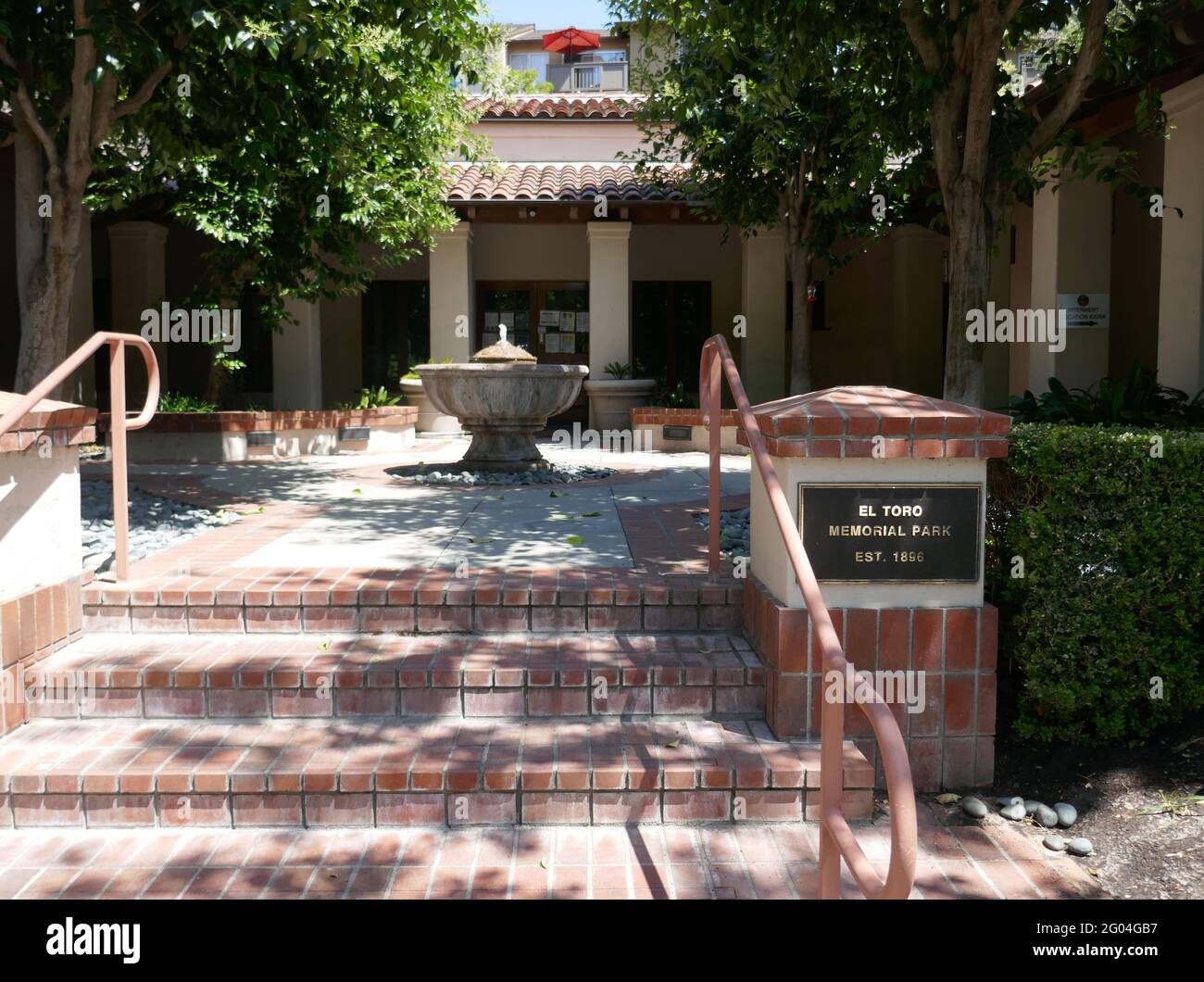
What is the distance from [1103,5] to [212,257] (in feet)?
29.3

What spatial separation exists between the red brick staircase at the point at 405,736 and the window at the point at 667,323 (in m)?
12.7

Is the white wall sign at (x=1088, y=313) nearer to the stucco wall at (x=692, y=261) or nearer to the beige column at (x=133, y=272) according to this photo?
the stucco wall at (x=692, y=261)

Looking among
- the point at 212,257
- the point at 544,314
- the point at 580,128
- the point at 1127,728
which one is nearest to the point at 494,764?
the point at 1127,728

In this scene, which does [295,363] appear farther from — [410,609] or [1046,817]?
[1046,817]

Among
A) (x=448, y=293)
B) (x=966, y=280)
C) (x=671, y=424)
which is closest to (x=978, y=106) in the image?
(x=966, y=280)

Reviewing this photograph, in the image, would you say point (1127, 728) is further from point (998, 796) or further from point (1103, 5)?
point (1103, 5)

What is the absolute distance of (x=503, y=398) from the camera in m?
9.66

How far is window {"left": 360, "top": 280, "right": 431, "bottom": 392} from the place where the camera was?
17.1 meters

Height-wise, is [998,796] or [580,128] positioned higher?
[580,128]

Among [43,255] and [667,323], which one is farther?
[667,323]

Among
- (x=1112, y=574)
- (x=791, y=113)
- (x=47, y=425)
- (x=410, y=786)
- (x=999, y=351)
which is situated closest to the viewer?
(x=410, y=786)

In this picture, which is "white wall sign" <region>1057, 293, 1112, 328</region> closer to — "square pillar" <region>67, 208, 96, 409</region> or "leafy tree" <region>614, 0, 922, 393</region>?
"leafy tree" <region>614, 0, 922, 393</region>

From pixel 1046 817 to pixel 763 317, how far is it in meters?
11.5

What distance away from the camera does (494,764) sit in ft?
12.0
